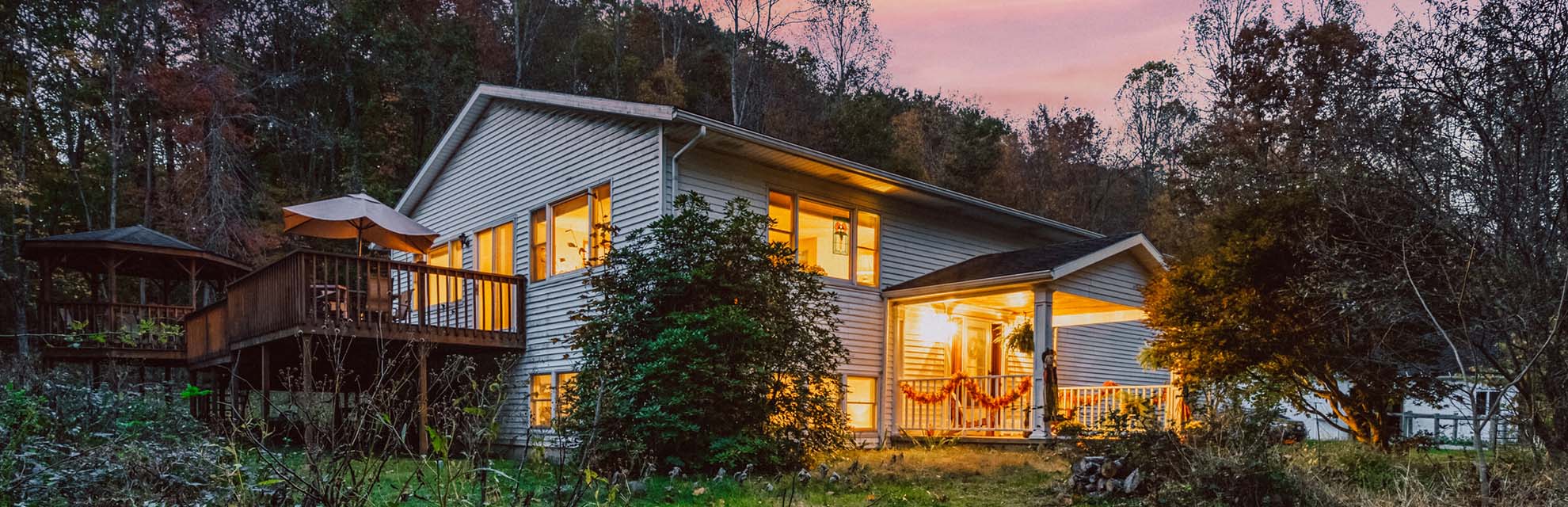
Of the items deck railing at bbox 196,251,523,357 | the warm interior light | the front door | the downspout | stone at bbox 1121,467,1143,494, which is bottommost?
stone at bbox 1121,467,1143,494

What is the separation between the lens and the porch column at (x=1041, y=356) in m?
12.1

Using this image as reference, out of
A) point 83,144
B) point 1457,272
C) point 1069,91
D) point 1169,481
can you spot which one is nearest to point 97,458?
point 1169,481

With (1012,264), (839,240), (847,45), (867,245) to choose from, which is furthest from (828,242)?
(847,45)

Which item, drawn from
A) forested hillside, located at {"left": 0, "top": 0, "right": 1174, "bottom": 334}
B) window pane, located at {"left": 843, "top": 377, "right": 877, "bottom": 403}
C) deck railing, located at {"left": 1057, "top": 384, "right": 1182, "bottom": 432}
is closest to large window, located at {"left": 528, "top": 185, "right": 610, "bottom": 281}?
window pane, located at {"left": 843, "top": 377, "right": 877, "bottom": 403}

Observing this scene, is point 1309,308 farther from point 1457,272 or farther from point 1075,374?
point 1075,374

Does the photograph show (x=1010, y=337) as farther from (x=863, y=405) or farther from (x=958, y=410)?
(x=863, y=405)

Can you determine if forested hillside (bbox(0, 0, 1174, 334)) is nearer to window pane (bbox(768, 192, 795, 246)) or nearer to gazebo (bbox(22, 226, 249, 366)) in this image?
gazebo (bbox(22, 226, 249, 366))

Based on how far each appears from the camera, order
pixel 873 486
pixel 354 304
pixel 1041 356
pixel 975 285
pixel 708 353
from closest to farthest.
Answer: pixel 873 486, pixel 708 353, pixel 354 304, pixel 1041 356, pixel 975 285

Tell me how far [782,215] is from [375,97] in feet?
69.8

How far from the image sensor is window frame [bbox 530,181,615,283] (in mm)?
12602

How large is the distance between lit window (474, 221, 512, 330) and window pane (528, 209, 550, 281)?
0.46 metres

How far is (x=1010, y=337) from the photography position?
15.7m

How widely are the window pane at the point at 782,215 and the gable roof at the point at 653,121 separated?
797 mm

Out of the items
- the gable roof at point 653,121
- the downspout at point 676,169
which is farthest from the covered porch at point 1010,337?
the downspout at point 676,169
